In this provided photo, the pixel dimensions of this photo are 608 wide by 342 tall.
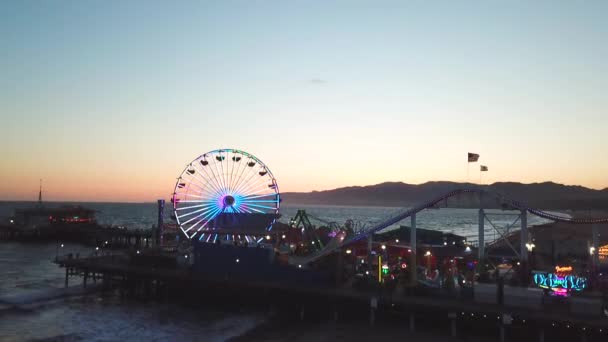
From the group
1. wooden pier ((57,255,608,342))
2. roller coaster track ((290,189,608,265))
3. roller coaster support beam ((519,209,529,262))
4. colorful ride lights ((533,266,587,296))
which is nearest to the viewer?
wooden pier ((57,255,608,342))

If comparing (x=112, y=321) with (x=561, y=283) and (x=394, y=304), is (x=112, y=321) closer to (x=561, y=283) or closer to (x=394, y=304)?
(x=394, y=304)

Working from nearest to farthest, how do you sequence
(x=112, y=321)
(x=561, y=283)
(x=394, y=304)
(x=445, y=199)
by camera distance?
1. (x=561, y=283)
2. (x=394, y=304)
3. (x=112, y=321)
4. (x=445, y=199)

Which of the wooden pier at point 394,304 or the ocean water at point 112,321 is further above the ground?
the wooden pier at point 394,304

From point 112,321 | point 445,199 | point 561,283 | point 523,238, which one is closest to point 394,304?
point 561,283

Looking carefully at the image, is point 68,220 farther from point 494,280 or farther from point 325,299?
point 494,280

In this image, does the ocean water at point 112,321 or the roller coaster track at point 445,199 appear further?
the roller coaster track at point 445,199

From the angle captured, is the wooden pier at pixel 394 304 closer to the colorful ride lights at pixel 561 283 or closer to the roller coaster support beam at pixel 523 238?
the colorful ride lights at pixel 561 283

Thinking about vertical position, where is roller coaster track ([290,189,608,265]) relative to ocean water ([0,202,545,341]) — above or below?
above

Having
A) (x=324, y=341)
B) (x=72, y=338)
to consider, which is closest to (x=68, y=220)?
(x=72, y=338)

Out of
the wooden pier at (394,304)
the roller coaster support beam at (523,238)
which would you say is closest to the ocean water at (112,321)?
the wooden pier at (394,304)

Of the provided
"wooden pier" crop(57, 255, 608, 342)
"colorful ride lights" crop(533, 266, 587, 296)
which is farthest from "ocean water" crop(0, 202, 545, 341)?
"colorful ride lights" crop(533, 266, 587, 296)

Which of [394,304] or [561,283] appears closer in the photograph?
[561,283]

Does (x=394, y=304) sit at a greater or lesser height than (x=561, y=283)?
lesser

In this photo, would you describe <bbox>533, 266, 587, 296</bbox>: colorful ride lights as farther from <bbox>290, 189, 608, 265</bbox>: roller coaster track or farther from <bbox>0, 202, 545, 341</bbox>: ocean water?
<bbox>0, 202, 545, 341</bbox>: ocean water
